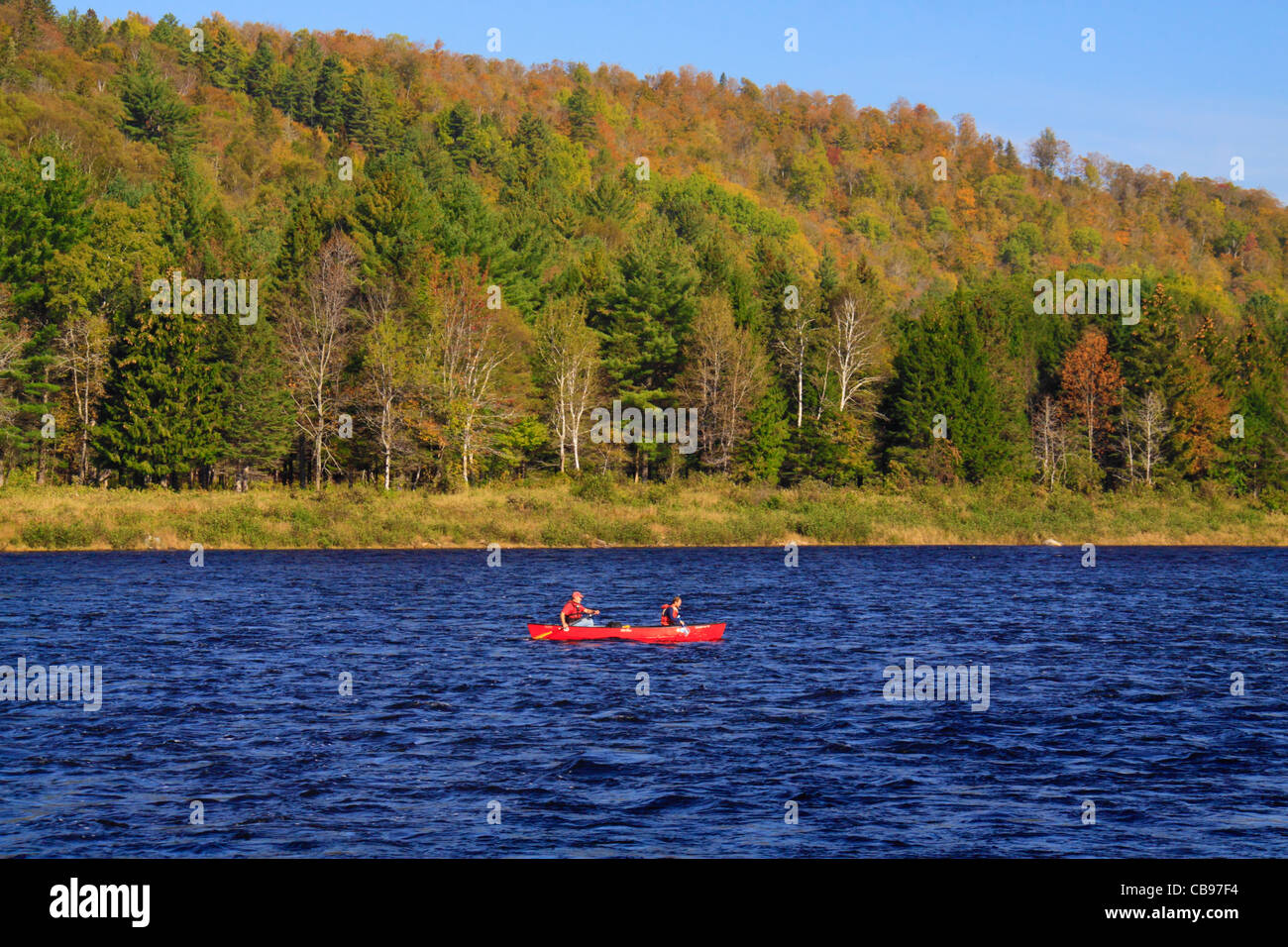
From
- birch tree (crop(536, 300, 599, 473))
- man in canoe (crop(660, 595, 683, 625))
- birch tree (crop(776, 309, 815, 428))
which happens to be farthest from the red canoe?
birch tree (crop(776, 309, 815, 428))

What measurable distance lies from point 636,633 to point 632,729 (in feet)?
38.2

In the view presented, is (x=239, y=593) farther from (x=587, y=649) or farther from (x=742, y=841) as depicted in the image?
(x=742, y=841)

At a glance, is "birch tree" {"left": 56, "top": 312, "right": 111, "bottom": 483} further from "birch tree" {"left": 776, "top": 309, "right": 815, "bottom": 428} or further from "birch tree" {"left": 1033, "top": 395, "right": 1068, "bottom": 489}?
"birch tree" {"left": 1033, "top": 395, "right": 1068, "bottom": 489}

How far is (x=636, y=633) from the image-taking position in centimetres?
3716

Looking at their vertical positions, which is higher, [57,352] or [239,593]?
[57,352]

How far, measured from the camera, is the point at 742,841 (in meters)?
17.7

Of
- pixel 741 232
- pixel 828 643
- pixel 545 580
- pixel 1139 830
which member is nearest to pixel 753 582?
pixel 545 580

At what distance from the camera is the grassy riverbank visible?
6488 centimetres

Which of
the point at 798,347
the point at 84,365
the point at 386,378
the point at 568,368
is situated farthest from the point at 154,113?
the point at 798,347

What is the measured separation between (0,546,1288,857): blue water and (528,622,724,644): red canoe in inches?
15.9

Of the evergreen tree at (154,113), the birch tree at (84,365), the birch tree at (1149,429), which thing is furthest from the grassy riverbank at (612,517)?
the evergreen tree at (154,113)

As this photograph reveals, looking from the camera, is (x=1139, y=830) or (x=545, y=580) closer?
(x=1139, y=830)

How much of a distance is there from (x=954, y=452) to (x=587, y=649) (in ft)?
196

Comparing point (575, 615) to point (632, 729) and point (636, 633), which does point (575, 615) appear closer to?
point (636, 633)
